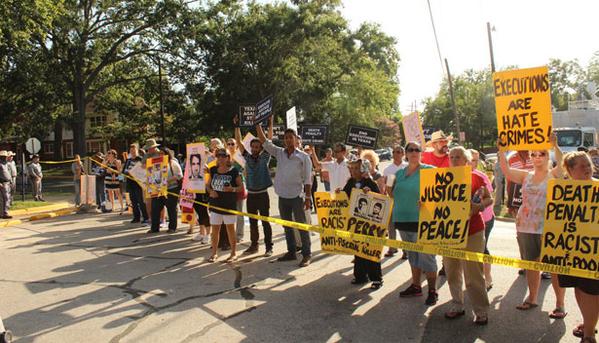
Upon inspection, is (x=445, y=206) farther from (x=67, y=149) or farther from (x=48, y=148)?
(x=48, y=148)

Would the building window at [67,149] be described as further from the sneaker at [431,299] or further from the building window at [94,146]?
the sneaker at [431,299]

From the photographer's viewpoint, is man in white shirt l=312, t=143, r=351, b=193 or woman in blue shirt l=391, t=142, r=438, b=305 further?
man in white shirt l=312, t=143, r=351, b=193

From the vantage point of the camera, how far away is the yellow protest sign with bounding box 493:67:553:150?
5346 mm

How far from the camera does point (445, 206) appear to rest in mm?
5105

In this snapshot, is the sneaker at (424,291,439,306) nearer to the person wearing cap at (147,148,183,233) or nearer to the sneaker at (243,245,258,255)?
the sneaker at (243,245,258,255)

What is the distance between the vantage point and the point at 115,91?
3959 cm

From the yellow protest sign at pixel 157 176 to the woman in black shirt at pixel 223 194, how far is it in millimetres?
2770

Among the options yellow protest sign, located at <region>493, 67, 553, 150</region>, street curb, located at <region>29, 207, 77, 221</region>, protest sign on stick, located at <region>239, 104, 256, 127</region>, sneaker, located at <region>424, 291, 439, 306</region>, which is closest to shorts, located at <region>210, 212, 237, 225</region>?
sneaker, located at <region>424, 291, 439, 306</region>

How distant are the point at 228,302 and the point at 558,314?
355 cm

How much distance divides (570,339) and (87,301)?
17.1 ft

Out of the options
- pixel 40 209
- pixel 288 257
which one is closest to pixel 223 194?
pixel 288 257

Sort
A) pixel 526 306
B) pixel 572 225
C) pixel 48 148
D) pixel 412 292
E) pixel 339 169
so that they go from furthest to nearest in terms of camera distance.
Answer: pixel 48 148
pixel 339 169
pixel 412 292
pixel 526 306
pixel 572 225

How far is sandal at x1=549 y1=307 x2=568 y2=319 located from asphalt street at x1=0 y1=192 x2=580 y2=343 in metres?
0.05

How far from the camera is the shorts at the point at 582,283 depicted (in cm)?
413
